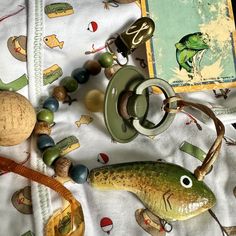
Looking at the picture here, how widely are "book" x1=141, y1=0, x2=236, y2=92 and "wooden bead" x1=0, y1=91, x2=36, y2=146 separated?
0.21 m

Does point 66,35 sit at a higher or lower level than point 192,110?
higher

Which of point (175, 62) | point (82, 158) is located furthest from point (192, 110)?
point (82, 158)

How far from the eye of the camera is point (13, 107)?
51cm

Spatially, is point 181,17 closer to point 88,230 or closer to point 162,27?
point 162,27

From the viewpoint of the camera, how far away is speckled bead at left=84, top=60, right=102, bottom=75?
0.63 m

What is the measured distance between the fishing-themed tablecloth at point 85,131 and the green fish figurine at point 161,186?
20 millimetres

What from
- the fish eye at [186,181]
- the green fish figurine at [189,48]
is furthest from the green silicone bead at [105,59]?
the fish eye at [186,181]

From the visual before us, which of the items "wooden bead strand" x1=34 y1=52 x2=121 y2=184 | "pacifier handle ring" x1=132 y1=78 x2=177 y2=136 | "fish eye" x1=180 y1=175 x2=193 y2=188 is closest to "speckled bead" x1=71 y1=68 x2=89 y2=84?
"wooden bead strand" x1=34 y1=52 x2=121 y2=184

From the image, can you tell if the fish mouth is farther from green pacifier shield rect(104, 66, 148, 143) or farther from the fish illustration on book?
the fish illustration on book

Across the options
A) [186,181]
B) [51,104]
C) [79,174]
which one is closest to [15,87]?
[51,104]

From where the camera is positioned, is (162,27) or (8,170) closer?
(8,170)

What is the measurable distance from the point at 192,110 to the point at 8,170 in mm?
288

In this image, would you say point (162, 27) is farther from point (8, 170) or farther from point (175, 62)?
point (8, 170)

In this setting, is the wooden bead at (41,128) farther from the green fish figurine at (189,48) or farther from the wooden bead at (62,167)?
the green fish figurine at (189,48)
